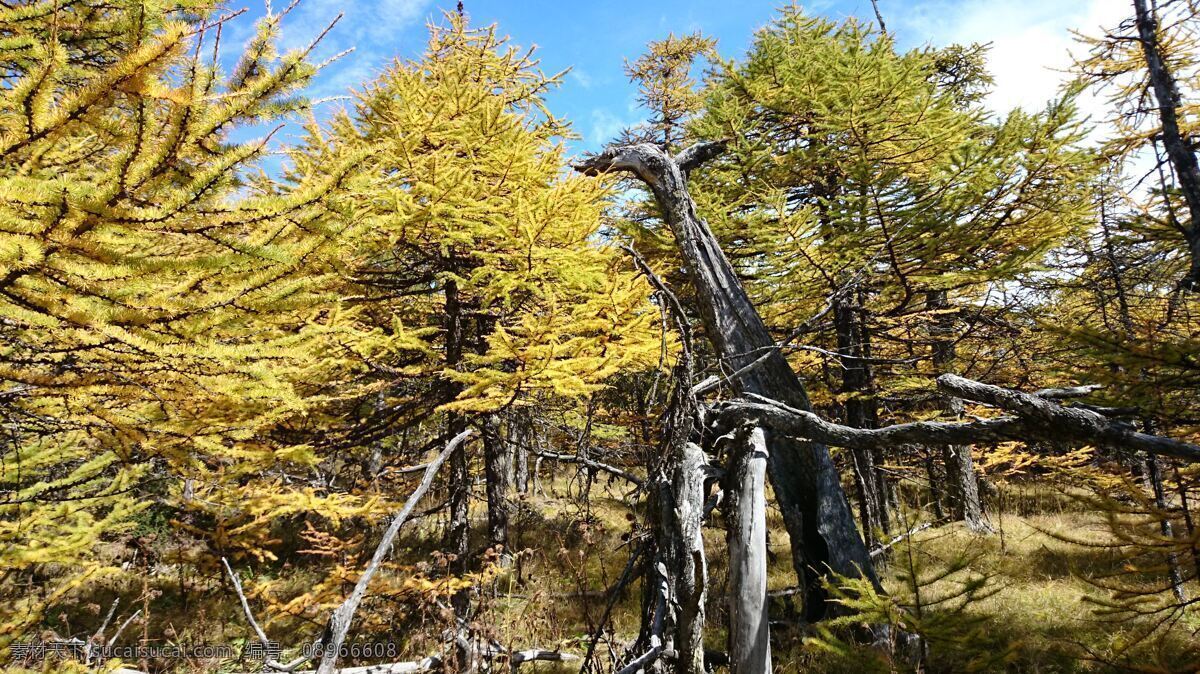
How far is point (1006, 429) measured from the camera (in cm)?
253

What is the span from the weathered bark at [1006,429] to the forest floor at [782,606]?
711 mm

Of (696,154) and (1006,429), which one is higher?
Answer: (696,154)

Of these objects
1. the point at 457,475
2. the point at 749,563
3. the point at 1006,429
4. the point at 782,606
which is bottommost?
the point at 782,606

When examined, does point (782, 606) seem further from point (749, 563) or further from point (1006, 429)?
point (1006, 429)

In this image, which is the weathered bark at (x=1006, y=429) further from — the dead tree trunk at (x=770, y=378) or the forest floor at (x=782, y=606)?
the dead tree trunk at (x=770, y=378)

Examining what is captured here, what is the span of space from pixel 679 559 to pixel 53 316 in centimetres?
310

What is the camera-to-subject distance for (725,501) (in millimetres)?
3090

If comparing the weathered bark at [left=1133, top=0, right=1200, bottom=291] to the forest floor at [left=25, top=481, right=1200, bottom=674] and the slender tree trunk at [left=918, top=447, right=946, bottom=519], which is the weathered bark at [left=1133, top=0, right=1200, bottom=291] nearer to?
the slender tree trunk at [left=918, top=447, right=946, bottom=519]

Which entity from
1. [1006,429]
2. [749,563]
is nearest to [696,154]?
[1006,429]

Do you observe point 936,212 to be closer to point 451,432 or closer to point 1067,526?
point 451,432

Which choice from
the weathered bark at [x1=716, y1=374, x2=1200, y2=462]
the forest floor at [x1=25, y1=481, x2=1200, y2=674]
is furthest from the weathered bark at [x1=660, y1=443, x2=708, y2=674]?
the weathered bark at [x1=716, y1=374, x2=1200, y2=462]

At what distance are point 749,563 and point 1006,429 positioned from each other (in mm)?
1492

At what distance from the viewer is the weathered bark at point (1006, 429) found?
2217 millimetres

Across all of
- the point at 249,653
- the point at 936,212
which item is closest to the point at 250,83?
the point at 936,212
